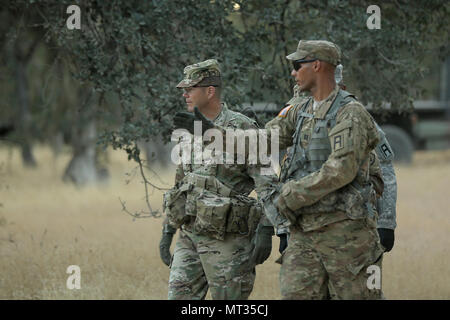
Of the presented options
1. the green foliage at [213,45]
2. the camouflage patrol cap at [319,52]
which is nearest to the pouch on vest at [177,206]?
the camouflage patrol cap at [319,52]

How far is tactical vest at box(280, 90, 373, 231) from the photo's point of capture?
3732 millimetres

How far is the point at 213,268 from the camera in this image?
436 centimetres

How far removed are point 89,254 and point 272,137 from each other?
12.2 feet

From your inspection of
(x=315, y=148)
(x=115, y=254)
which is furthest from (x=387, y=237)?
(x=115, y=254)

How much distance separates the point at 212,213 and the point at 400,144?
55.1ft

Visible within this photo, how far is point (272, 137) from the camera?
13.4 feet

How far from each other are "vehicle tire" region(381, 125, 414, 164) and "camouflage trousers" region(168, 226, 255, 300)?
53.5ft

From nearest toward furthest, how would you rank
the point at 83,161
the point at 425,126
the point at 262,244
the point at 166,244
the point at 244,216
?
the point at 262,244, the point at 244,216, the point at 166,244, the point at 83,161, the point at 425,126

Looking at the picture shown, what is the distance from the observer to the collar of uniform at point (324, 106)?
3.82 m

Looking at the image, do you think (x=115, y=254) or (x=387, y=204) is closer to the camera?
(x=387, y=204)

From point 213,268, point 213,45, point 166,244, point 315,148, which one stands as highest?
point 213,45

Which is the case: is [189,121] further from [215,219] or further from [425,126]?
[425,126]

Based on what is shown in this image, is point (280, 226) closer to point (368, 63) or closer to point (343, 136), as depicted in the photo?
point (343, 136)
